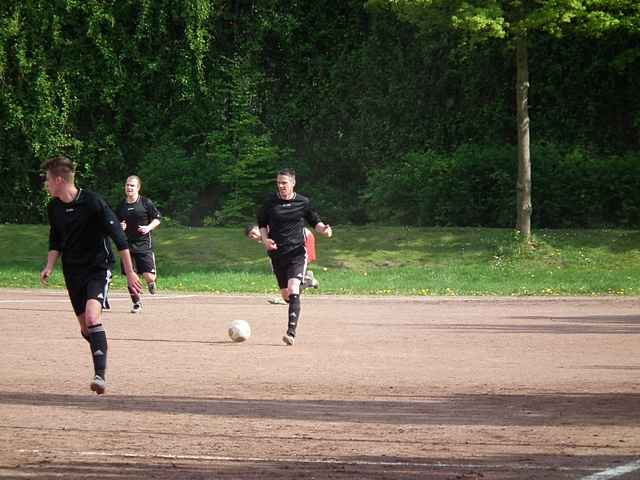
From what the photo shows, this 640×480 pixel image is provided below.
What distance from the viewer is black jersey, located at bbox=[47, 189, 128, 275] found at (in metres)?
12.0

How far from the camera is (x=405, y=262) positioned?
103ft

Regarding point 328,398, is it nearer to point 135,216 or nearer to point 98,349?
point 98,349

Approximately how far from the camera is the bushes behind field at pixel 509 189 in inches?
1372

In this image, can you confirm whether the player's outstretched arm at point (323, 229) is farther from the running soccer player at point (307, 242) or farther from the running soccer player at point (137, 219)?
the running soccer player at point (137, 219)

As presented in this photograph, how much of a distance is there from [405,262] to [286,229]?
14067 mm

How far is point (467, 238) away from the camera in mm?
32625

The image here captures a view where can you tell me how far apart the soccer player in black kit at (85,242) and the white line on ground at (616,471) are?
5208 mm

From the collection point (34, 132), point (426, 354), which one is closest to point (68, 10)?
point (34, 132)

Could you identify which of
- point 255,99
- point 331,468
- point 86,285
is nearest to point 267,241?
point 86,285

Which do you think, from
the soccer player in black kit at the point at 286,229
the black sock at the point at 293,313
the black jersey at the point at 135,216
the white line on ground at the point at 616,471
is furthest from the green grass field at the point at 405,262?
the white line on ground at the point at 616,471

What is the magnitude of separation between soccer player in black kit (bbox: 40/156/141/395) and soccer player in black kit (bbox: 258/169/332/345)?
5.26 metres

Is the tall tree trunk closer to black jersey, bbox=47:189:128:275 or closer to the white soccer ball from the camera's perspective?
the white soccer ball

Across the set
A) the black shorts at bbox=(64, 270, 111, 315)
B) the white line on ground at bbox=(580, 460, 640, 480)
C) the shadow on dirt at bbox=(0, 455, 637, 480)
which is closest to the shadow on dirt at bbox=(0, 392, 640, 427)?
the black shorts at bbox=(64, 270, 111, 315)

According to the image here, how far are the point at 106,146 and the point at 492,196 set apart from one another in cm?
1296
